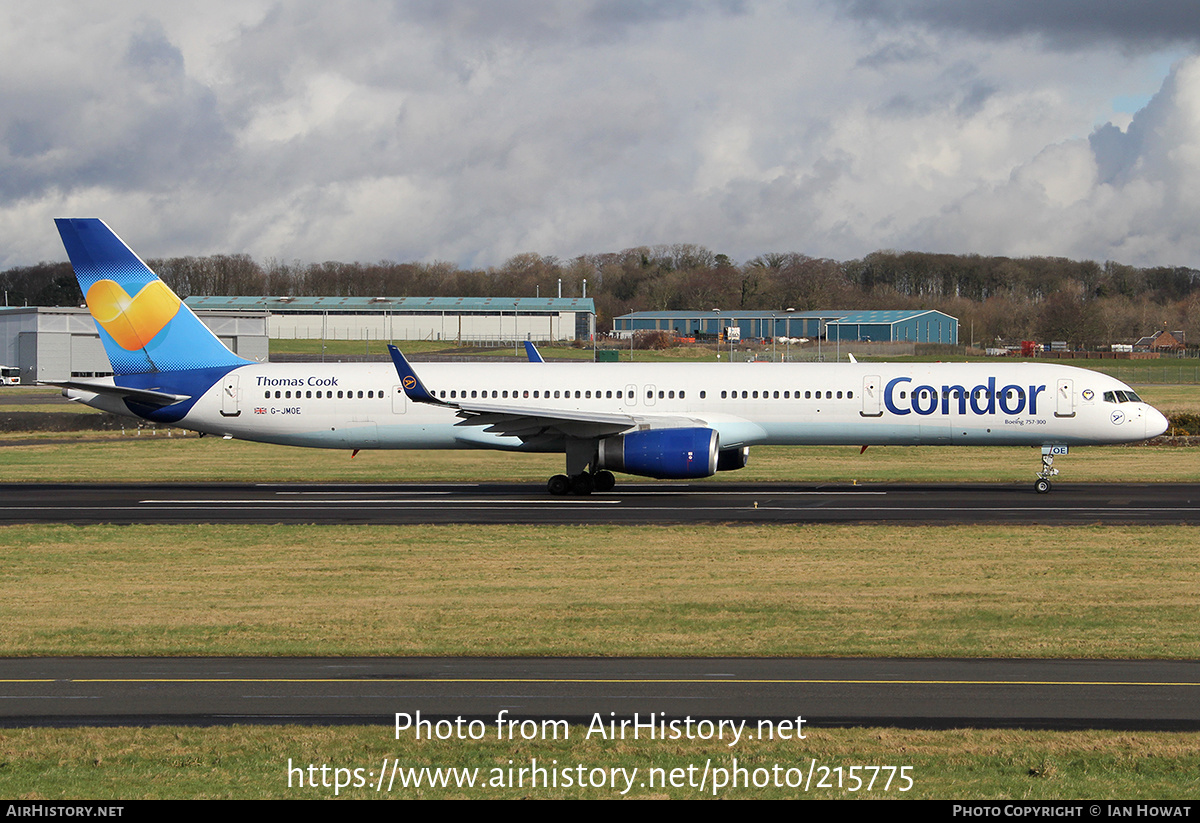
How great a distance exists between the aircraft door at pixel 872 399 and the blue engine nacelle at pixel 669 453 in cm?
534

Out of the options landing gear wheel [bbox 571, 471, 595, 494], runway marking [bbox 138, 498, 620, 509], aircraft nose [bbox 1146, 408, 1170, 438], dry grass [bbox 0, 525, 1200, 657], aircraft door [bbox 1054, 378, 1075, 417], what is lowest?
dry grass [bbox 0, 525, 1200, 657]

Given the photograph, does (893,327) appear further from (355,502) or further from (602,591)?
(602,591)

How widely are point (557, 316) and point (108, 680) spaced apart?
443 feet

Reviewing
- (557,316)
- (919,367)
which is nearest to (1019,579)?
(919,367)

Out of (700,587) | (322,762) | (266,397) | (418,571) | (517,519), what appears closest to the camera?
(322,762)

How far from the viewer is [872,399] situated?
109 feet

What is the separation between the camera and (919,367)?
1352 inches

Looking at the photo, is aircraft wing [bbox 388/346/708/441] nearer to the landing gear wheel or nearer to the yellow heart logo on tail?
the landing gear wheel

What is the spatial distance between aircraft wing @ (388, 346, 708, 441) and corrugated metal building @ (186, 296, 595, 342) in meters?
110

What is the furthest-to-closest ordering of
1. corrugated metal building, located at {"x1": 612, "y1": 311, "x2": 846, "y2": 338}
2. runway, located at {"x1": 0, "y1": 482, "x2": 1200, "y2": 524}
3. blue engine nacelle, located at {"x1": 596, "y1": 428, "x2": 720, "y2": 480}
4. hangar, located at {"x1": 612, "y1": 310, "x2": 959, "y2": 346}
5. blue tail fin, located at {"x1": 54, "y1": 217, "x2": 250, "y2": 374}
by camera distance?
corrugated metal building, located at {"x1": 612, "y1": 311, "x2": 846, "y2": 338}
hangar, located at {"x1": 612, "y1": 310, "x2": 959, "y2": 346}
blue tail fin, located at {"x1": 54, "y1": 217, "x2": 250, "y2": 374}
blue engine nacelle, located at {"x1": 596, "y1": 428, "x2": 720, "y2": 480}
runway, located at {"x1": 0, "y1": 482, "x2": 1200, "y2": 524}

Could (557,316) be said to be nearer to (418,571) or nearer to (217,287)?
(217,287)

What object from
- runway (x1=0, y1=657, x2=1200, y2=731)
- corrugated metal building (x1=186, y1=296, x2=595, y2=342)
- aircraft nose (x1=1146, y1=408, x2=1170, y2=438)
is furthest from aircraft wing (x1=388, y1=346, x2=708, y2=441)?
corrugated metal building (x1=186, y1=296, x2=595, y2=342)

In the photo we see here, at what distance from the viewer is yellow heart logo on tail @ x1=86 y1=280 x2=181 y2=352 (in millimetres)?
34969

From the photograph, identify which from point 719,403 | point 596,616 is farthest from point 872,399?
point 596,616
